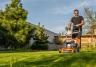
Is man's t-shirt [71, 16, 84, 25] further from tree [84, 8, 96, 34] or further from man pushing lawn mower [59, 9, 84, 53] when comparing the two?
tree [84, 8, 96, 34]

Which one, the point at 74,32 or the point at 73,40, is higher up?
the point at 74,32

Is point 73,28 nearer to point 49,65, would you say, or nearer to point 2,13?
point 49,65

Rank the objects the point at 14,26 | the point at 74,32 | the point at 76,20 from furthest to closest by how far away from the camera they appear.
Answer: the point at 14,26 → the point at 76,20 → the point at 74,32

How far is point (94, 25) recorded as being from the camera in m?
43.4

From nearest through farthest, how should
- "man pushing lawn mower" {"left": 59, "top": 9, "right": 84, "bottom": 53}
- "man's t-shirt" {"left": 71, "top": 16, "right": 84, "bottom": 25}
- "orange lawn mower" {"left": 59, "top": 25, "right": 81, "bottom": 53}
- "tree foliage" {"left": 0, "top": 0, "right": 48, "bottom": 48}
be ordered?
"orange lawn mower" {"left": 59, "top": 25, "right": 81, "bottom": 53} < "man pushing lawn mower" {"left": 59, "top": 9, "right": 84, "bottom": 53} < "man's t-shirt" {"left": 71, "top": 16, "right": 84, "bottom": 25} < "tree foliage" {"left": 0, "top": 0, "right": 48, "bottom": 48}

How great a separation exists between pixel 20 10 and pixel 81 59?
33884 mm

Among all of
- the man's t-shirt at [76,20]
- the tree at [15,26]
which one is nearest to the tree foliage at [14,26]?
the tree at [15,26]

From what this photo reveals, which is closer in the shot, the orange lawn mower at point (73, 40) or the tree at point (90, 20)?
the orange lawn mower at point (73, 40)

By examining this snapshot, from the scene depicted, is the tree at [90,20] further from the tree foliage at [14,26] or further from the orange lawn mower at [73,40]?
the orange lawn mower at [73,40]

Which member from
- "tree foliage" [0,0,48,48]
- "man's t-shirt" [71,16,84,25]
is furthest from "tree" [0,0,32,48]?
"man's t-shirt" [71,16,84,25]

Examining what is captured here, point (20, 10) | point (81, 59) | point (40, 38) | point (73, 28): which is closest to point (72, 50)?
point (73, 28)

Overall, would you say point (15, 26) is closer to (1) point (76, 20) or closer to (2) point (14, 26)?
(2) point (14, 26)

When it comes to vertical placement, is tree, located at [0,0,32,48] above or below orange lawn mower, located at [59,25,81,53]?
above

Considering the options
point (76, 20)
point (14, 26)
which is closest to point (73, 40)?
point (76, 20)
